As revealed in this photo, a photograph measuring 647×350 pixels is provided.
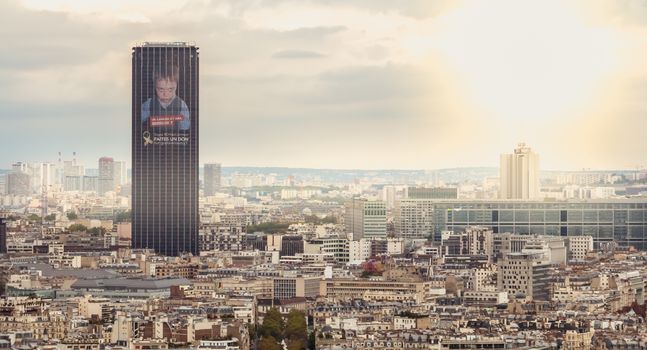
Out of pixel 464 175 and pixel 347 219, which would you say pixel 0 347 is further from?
pixel 464 175

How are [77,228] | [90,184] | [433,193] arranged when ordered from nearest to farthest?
[77,228] < [433,193] < [90,184]

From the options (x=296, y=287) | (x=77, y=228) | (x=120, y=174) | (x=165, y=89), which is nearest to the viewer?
(x=296, y=287)

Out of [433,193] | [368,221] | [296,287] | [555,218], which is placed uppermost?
[433,193]

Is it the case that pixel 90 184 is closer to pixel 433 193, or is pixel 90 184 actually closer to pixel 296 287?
pixel 433 193

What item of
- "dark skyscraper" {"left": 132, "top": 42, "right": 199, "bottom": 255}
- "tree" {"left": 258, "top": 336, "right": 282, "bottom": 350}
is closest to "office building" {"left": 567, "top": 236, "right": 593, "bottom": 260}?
"dark skyscraper" {"left": 132, "top": 42, "right": 199, "bottom": 255}

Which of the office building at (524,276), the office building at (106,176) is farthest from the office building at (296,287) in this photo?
the office building at (106,176)

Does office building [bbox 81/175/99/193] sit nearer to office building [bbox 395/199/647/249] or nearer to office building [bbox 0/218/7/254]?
office building [bbox 395/199/647/249]

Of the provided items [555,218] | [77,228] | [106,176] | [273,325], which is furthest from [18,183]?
[273,325]
